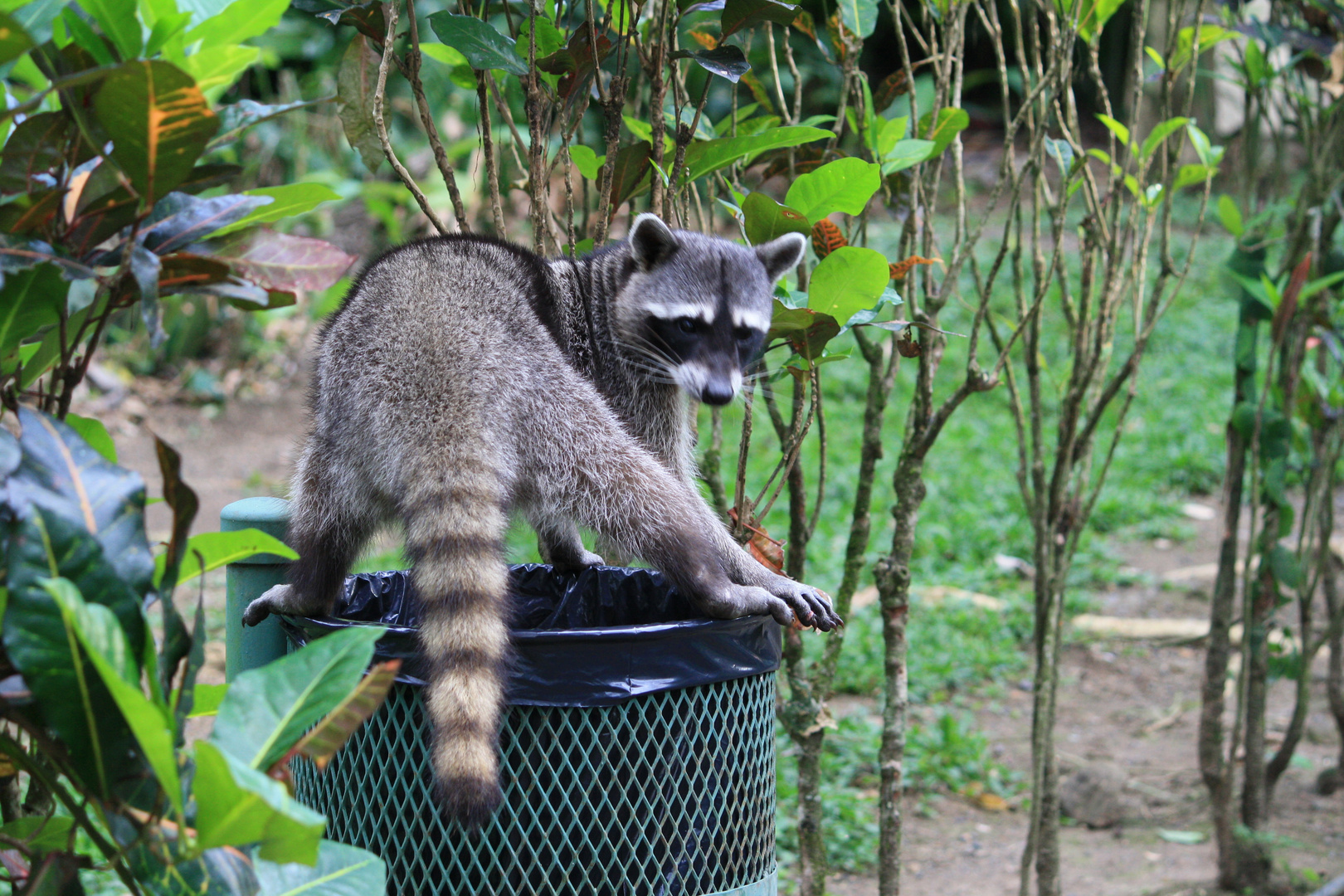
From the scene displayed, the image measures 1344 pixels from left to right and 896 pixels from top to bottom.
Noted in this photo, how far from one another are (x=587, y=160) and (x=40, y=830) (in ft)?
5.00

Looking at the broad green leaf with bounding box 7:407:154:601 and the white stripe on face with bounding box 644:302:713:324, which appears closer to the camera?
the broad green leaf with bounding box 7:407:154:601

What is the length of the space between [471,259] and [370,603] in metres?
0.74

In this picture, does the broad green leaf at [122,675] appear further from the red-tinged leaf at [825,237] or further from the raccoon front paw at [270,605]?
the red-tinged leaf at [825,237]

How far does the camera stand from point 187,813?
1058 mm

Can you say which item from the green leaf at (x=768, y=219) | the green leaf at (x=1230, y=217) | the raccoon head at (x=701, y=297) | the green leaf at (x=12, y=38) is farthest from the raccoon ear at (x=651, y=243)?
the green leaf at (x=1230, y=217)

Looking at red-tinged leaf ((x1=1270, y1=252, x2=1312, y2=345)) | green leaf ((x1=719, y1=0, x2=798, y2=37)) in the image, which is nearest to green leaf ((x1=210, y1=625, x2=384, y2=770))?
green leaf ((x1=719, y1=0, x2=798, y2=37))

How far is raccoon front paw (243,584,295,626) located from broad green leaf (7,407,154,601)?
0.90 metres

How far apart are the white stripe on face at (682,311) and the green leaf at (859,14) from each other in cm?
64

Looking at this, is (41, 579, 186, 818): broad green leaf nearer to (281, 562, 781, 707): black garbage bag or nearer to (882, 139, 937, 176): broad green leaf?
(281, 562, 781, 707): black garbage bag

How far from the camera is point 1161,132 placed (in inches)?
98.2

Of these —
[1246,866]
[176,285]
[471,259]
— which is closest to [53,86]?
[176,285]

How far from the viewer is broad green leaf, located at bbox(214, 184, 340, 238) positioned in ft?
4.35

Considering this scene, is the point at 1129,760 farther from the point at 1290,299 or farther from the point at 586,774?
the point at 586,774

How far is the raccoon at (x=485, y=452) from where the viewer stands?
1613 mm
